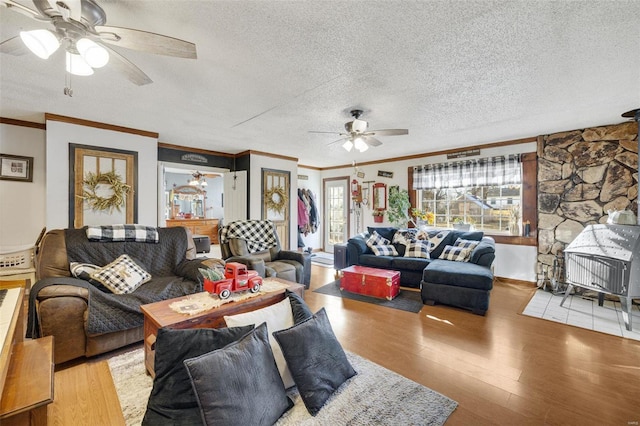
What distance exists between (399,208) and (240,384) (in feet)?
15.2

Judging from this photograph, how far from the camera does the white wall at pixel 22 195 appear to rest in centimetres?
352

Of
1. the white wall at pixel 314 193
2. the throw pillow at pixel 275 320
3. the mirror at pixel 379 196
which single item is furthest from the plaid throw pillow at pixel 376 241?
the throw pillow at pixel 275 320

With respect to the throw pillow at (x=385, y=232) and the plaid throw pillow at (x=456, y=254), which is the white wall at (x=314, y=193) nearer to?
the throw pillow at (x=385, y=232)

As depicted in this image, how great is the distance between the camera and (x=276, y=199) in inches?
225

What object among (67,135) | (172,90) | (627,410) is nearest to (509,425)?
(627,410)

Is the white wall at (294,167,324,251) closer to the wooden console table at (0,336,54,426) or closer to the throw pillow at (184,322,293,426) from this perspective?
the throw pillow at (184,322,293,426)

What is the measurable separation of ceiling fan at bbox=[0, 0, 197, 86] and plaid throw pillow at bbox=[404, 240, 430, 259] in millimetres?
3939

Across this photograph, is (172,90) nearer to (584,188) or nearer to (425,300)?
(425,300)

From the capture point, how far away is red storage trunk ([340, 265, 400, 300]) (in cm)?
374

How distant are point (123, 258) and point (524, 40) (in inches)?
148

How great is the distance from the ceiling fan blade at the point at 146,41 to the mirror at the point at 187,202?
723 cm

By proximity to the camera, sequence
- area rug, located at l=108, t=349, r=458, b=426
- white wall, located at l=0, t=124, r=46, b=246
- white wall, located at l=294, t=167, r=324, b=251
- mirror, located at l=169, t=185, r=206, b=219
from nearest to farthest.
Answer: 1. area rug, located at l=108, t=349, r=458, b=426
2. white wall, located at l=0, t=124, r=46, b=246
3. white wall, located at l=294, t=167, r=324, b=251
4. mirror, located at l=169, t=185, r=206, b=219

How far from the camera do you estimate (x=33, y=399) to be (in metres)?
1.08

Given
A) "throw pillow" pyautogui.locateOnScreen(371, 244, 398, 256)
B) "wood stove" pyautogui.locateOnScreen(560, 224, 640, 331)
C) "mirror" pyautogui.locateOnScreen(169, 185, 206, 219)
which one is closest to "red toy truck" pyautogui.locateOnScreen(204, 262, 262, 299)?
"throw pillow" pyautogui.locateOnScreen(371, 244, 398, 256)
